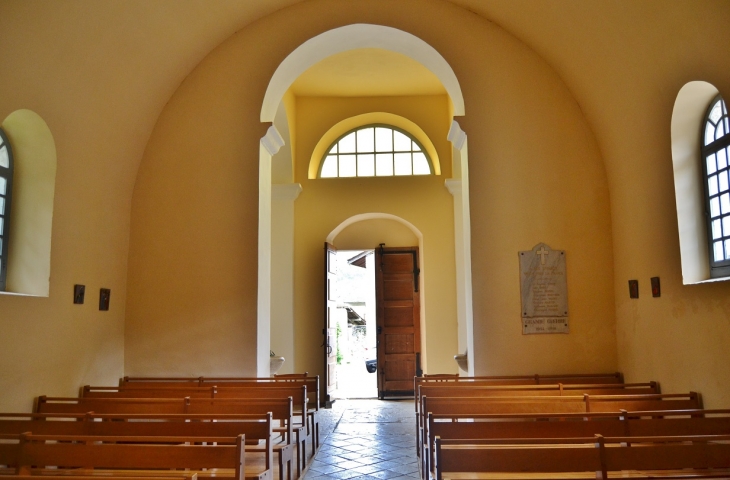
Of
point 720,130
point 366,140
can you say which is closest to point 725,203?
point 720,130

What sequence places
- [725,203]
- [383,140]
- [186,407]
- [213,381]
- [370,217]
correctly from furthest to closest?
[383,140] → [370,217] → [213,381] → [725,203] → [186,407]

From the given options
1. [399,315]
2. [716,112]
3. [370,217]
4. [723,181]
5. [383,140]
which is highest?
[383,140]

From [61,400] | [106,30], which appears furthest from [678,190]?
[61,400]

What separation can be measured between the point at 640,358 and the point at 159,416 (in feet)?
15.0

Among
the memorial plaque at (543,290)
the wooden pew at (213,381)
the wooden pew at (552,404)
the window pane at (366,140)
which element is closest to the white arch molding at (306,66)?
the wooden pew at (213,381)

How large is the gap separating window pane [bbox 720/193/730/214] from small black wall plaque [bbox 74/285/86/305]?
6010 mm

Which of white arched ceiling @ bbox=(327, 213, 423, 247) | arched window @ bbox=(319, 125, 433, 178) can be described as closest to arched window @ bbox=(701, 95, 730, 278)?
white arched ceiling @ bbox=(327, 213, 423, 247)

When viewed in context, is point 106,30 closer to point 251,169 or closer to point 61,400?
point 251,169

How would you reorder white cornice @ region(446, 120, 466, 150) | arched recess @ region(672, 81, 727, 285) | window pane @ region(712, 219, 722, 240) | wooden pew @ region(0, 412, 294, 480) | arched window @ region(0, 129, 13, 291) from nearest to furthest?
wooden pew @ region(0, 412, 294, 480) → window pane @ region(712, 219, 722, 240) → arched recess @ region(672, 81, 727, 285) → arched window @ region(0, 129, 13, 291) → white cornice @ region(446, 120, 466, 150)

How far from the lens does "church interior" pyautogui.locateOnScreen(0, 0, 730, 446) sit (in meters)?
5.57

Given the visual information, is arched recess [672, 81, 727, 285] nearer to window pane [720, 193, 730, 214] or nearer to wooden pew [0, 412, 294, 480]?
window pane [720, 193, 730, 214]

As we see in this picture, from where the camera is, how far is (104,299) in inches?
266

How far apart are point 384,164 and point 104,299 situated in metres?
6.02

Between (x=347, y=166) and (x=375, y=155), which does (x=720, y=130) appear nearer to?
(x=375, y=155)
